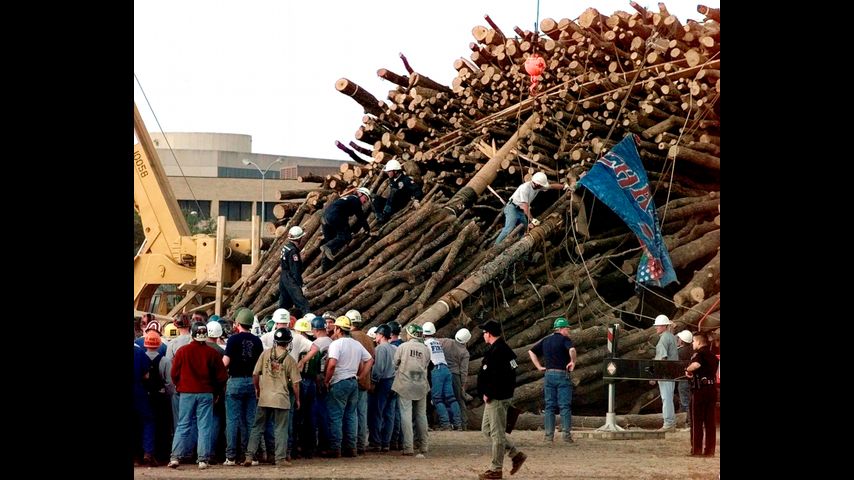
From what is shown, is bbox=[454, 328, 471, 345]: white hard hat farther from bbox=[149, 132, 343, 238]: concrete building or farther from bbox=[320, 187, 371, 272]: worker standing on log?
bbox=[149, 132, 343, 238]: concrete building

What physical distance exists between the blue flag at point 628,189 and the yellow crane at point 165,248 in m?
8.83

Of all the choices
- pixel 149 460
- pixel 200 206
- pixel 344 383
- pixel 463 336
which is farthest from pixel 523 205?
pixel 200 206

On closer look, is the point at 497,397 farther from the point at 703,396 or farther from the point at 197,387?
Result: the point at 703,396

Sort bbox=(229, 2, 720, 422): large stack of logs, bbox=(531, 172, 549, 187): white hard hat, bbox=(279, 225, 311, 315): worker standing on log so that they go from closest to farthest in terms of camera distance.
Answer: bbox=(279, 225, 311, 315): worker standing on log → bbox=(229, 2, 720, 422): large stack of logs → bbox=(531, 172, 549, 187): white hard hat

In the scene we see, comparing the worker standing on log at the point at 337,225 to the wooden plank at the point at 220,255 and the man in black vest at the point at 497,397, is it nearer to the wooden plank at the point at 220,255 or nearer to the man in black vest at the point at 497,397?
the wooden plank at the point at 220,255

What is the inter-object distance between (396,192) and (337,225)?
5.37ft

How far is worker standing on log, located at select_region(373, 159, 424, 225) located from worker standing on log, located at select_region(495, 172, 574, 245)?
1.92 metres

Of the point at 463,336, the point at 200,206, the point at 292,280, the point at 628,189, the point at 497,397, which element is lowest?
the point at 497,397

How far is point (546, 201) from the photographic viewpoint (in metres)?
26.1

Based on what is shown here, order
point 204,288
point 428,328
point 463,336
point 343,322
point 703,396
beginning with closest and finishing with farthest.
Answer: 1. point 343,322
2. point 703,396
3. point 428,328
4. point 463,336
5. point 204,288

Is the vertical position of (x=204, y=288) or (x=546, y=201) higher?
(x=546, y=201)

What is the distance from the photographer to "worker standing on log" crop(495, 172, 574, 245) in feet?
79.9

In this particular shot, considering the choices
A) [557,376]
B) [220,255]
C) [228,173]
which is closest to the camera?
[557,376]

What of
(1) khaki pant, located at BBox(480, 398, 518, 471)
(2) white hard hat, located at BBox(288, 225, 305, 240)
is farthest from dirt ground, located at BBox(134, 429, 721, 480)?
(2) white hard hat, located at BBox(288, 225, 305, 240)
